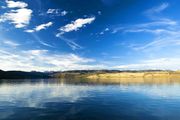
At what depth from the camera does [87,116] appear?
3412 centimetres

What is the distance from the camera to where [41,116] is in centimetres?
3384

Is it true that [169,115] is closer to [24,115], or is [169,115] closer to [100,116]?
[100,116]

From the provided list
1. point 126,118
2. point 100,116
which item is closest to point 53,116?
point 100,116

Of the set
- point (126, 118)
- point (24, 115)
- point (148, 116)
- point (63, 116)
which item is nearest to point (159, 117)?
point (148, 116)

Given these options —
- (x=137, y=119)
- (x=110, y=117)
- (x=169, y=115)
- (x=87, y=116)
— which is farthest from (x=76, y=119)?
(x=169, y=115)

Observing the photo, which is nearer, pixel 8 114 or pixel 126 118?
pixel 126 118

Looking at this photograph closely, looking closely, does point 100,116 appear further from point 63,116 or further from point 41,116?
point 41,116

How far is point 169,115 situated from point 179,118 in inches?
99.6

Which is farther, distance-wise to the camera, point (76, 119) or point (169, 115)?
point (169, 115)

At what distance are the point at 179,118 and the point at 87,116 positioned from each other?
12508 millimetres

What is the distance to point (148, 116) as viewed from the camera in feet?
112

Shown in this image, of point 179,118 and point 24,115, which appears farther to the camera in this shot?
point 24,115

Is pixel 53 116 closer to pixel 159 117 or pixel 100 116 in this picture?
pixel 100 116

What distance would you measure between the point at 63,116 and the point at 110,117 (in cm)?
665
